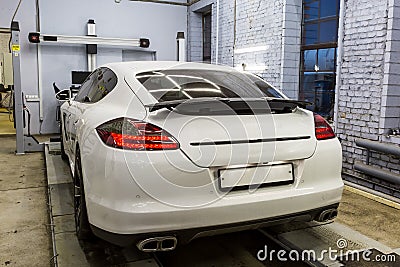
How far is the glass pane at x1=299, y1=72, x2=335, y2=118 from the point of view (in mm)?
4770

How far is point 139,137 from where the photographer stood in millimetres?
1650

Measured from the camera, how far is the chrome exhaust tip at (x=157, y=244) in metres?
1.64

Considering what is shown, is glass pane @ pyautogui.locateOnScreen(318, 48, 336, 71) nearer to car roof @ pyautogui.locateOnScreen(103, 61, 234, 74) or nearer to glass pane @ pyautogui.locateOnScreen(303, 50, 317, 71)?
glass pane @ pyautogui.locateOnScreen(303, 50, 317, 71)

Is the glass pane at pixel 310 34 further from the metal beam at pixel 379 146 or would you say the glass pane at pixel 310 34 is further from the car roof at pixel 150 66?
the car roof at pixel 150 66

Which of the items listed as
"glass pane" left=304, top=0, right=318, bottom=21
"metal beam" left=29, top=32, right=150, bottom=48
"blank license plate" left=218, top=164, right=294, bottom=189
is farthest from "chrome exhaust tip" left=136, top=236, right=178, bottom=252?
"metal beam" left=29, top=32, right=150, bottom=48

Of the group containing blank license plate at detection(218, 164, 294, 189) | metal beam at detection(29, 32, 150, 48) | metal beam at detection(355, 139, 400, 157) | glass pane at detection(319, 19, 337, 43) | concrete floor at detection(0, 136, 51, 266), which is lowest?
concrete floor at detection(0, 136, 51, 266)

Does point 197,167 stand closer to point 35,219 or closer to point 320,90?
point 35,219

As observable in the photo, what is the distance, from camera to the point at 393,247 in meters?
2.39

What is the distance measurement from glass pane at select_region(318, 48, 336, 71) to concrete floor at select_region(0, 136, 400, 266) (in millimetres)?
1911

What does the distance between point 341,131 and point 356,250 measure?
2.23m

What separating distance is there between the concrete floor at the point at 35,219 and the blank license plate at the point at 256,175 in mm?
834

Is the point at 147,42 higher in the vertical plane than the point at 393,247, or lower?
higher

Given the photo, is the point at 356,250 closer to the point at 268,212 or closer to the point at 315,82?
the point at 268,212

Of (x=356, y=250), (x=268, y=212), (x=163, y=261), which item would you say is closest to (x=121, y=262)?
(x=163, y=261)
